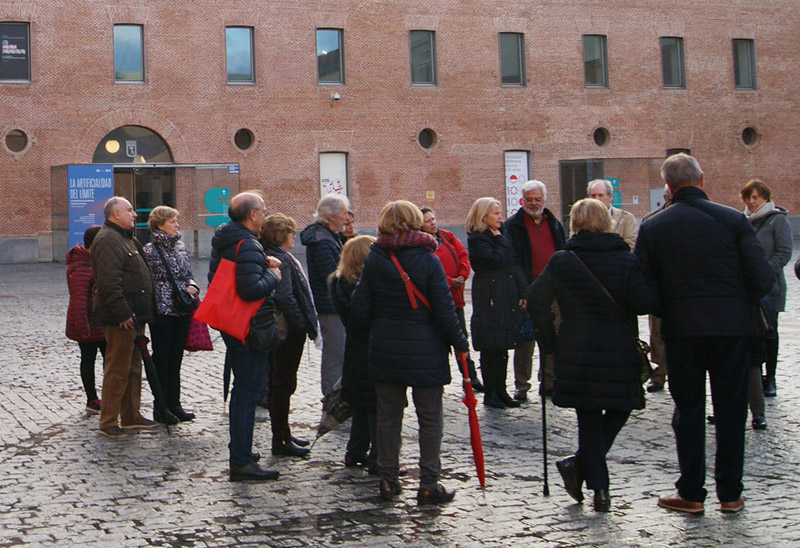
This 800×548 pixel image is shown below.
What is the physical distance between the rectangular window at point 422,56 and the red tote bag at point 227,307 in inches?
1008

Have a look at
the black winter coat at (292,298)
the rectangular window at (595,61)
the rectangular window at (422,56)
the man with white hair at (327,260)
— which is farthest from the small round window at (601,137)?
the black winter coat at (292,298)

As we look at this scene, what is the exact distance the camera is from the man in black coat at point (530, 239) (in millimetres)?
8977

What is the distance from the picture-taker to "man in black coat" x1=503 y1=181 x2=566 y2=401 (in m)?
8.98

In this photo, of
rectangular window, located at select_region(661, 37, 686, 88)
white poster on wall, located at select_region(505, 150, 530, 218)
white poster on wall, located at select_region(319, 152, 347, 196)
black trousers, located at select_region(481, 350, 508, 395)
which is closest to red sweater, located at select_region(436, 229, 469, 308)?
black trousers, located at select_region(481, 350, 508, 395)

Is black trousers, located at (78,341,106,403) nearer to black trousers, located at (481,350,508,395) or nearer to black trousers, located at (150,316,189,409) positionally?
black trousers, located at (150,316,189,409)

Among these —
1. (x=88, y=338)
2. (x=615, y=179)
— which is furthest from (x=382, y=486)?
(x=615, y=179)

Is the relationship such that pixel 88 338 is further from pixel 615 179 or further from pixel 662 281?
pixel 615 179

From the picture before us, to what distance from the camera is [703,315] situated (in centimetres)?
551

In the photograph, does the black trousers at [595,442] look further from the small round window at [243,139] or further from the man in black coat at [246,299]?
the small round window at [243,139]

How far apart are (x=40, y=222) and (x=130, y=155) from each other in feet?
9.72

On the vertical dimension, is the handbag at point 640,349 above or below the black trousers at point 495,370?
above

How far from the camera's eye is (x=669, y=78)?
34.2m

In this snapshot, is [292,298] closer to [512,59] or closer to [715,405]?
[715,405]

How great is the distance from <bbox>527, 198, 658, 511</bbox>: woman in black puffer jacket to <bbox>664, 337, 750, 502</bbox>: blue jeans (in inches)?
9.3
